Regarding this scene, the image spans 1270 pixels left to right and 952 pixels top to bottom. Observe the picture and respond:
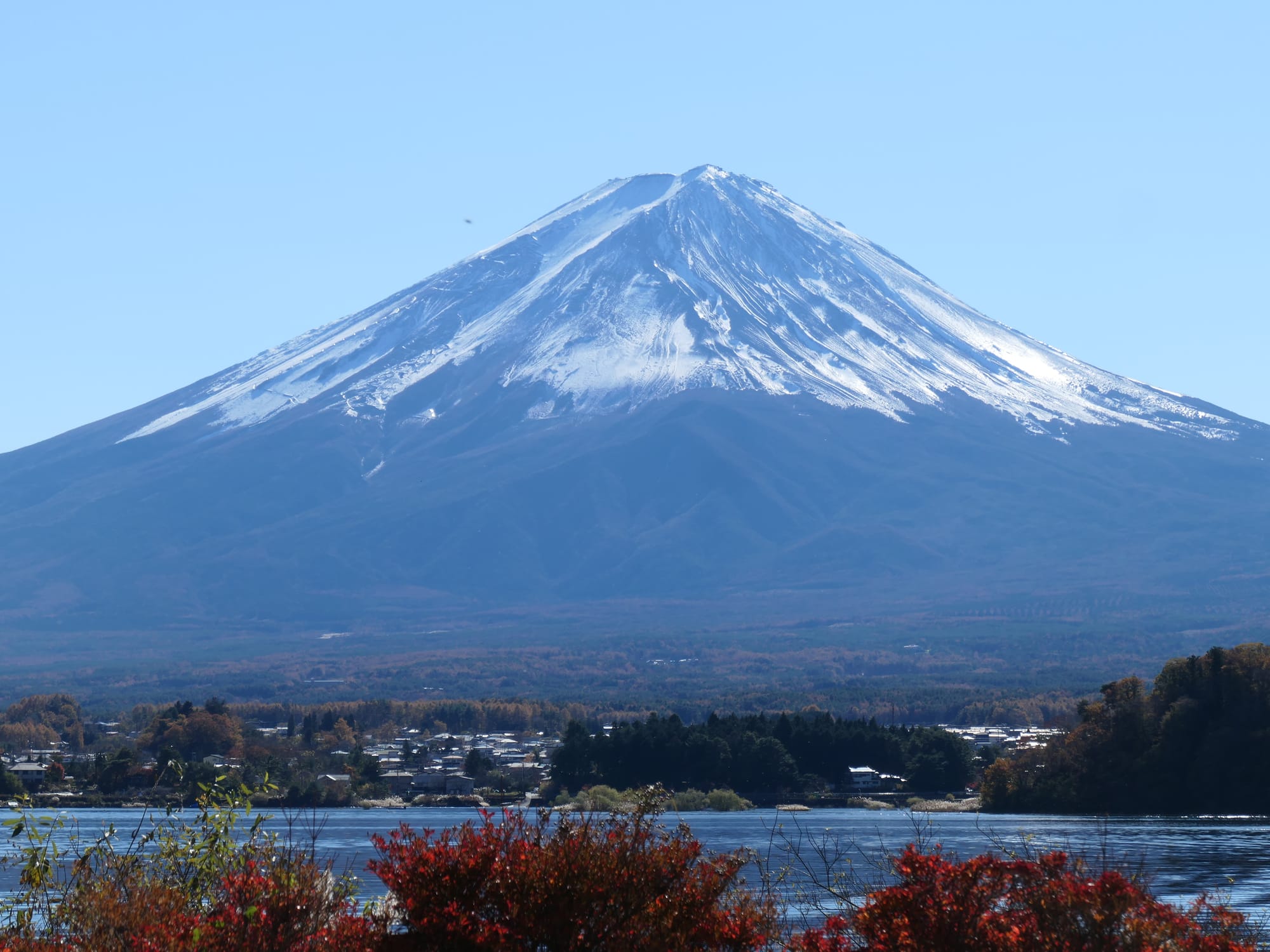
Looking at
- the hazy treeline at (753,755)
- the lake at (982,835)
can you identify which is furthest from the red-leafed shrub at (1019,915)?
the hazy treeline at (753,755)

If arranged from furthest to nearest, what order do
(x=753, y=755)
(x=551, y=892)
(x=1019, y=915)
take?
(x=753, y=755) → (x=551, y=892) → (x=1019, y=915)

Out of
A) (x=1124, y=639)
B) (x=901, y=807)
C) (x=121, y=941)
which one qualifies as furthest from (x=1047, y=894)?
(x=1124, y=639)

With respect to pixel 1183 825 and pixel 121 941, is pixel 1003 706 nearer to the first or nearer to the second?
pixel 1183 825

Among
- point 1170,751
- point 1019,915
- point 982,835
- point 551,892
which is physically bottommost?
point 982,835

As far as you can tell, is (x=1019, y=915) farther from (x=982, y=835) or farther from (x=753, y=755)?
(x=753, y=755)

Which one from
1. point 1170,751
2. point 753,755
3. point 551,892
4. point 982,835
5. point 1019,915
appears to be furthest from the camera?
point 753,755

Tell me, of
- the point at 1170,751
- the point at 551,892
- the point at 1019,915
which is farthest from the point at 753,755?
the point at 1019,915

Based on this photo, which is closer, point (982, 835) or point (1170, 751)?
point (982, 835)

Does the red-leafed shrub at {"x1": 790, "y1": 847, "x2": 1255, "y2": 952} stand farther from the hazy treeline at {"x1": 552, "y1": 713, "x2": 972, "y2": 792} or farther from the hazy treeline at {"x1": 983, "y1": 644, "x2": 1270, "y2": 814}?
the hazy treeline at {"x1": 552, "y1": 713, "x2": 972, "y2": 792}

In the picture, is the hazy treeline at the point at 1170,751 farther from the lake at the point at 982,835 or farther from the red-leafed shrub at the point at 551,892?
the red-leafed shrub at the point at 551,892
